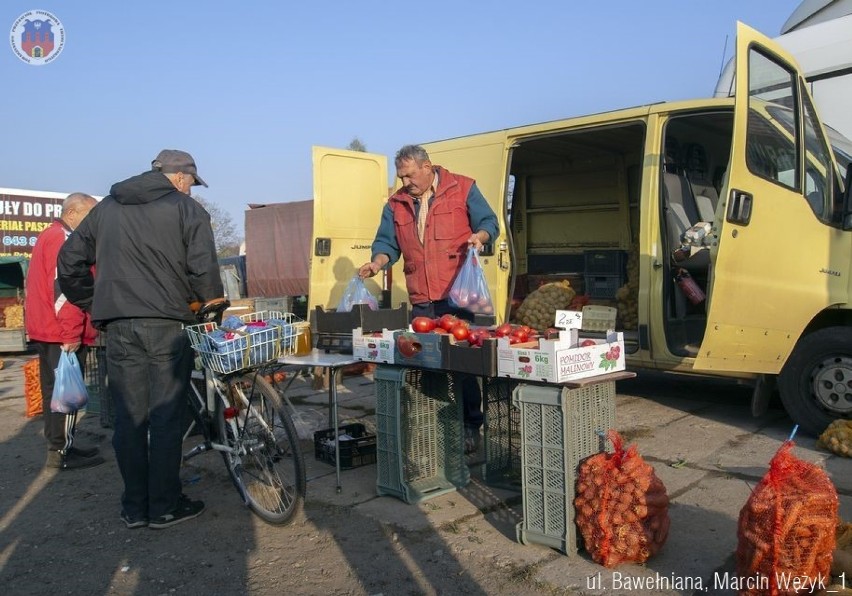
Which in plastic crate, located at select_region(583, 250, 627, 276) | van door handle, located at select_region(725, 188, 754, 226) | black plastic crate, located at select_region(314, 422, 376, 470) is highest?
van door handle, located at select_region(725, 188, 754, 226)

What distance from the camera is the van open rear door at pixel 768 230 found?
493 cm

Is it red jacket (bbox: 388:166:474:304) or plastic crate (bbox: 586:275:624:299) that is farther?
plastic crate (bbox: 586:275:624:299)

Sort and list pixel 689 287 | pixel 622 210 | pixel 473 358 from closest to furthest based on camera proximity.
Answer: pixel 473 358
pixel 689 287
pixel 622 210

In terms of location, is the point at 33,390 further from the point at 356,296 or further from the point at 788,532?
the point at 788,532

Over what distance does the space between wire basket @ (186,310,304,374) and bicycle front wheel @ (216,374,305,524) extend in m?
0.20

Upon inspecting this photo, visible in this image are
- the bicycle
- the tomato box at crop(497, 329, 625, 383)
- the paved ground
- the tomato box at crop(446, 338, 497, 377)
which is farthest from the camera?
the bicycle

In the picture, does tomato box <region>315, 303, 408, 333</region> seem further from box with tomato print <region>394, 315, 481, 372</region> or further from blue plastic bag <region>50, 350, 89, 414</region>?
blue plastic bag <region>50, 350, 89, 414</region>

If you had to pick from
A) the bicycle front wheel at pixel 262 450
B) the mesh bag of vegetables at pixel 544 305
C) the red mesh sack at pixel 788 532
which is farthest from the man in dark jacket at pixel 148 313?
the mesh bag of vegetables at pixel 544 305

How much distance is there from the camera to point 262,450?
4.26 m

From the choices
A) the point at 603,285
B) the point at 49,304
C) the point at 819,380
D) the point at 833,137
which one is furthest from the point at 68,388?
the point at 833,137

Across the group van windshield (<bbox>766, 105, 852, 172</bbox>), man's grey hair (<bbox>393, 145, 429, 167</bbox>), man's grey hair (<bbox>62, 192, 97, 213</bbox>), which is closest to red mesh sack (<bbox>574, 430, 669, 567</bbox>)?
man's grey hair (<bbox>393, 145, 429, 167</bbox>)

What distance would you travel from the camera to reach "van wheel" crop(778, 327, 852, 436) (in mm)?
5230

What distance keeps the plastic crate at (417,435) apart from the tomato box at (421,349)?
0.38ft

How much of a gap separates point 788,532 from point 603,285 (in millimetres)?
6450
